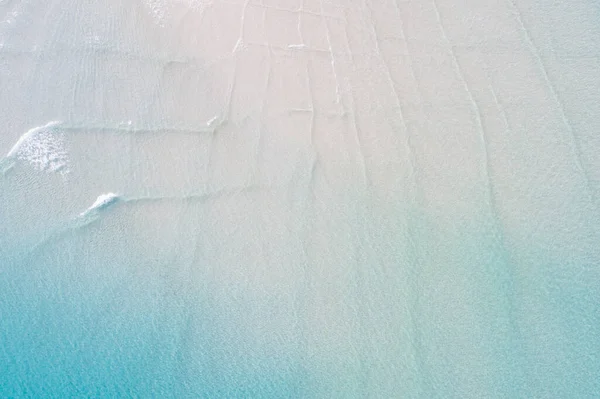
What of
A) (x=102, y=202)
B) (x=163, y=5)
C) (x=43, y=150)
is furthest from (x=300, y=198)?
(x=163, y=5)

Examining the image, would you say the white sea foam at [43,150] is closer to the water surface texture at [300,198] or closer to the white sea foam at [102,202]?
the water surface texture at [300,198]

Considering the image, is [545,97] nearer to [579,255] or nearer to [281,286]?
[579,255]

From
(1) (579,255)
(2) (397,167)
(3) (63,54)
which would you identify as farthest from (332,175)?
(3) (63,54)

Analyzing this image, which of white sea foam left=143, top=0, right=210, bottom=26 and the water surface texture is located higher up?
white sea foam left=143, top=0, right=210, bottom=26

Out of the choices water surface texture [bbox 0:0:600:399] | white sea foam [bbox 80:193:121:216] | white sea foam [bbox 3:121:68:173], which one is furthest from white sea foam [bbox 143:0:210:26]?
white sea foam [bbox 80:193:121:216]

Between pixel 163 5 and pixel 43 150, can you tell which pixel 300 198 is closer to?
pixel 43 150

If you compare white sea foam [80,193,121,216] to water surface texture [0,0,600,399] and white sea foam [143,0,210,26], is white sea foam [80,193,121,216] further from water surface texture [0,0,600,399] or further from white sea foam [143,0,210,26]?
white sea foam [143,0,210,26]
